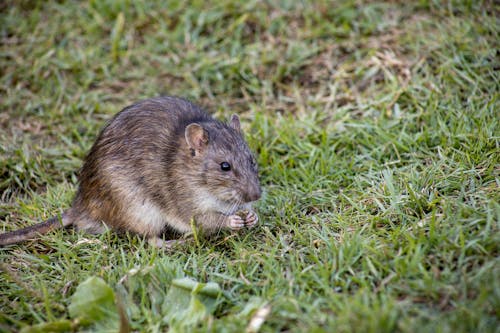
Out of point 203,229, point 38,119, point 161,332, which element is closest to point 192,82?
point 38,119

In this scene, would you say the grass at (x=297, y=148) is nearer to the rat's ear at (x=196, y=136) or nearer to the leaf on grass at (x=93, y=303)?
the leaf on grass at (x=93, y=303)

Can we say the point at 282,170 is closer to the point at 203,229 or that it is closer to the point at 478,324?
the point at 203,229

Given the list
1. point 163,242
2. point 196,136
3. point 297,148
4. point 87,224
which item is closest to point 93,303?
point 163,242

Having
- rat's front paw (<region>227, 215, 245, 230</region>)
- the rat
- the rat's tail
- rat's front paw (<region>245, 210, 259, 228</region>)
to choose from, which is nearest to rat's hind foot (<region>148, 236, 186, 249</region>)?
the rat

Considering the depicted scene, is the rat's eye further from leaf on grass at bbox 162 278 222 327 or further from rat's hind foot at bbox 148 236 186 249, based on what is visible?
leaf on grass at bbox 162 278 222 327

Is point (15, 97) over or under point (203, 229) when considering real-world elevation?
over

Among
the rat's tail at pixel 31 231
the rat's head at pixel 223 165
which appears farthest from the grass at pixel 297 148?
the rat's head at pixel 223 165
